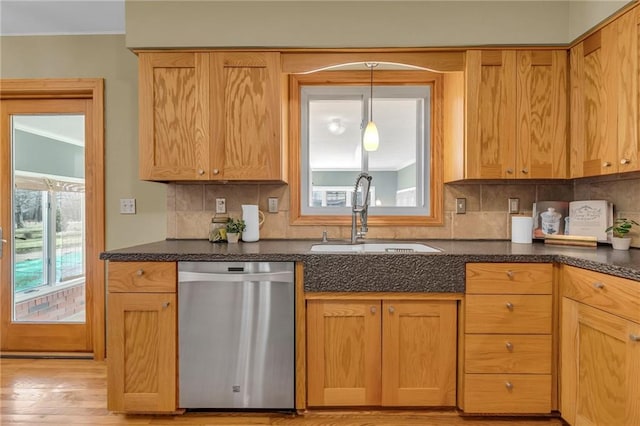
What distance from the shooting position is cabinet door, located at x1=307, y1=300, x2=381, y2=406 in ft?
6.46

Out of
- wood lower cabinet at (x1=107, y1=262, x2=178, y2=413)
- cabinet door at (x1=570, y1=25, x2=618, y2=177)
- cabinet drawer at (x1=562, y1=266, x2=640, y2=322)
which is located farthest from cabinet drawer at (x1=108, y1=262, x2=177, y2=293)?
cabinet door at (x1=570, y1=25, x2=618, y2=177)

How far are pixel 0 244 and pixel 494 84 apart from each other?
11.9ft

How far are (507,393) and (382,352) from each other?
2.18 feet

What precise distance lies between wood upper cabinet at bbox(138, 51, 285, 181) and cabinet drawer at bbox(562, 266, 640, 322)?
5.38 ft

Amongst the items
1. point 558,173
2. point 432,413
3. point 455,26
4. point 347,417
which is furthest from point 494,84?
point 347,417

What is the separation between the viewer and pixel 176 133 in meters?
2.28

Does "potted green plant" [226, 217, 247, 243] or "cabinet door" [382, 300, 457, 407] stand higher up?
"potted green plant" [226, 217, 247, 243]

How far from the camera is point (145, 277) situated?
196cm

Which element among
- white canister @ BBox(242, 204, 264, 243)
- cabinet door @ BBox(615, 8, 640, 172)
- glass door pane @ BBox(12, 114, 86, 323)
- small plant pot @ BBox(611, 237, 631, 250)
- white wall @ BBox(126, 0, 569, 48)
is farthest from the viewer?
glass door pane @ BBox(12, 114, 86, 323)

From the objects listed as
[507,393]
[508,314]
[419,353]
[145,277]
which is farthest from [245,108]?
[507,393]

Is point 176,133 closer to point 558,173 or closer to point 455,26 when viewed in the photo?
point 455,26

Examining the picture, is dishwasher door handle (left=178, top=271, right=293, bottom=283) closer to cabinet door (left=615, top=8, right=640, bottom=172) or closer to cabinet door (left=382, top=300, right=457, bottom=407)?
cabinet door (left=382, top=300, right=457, bottom=407)

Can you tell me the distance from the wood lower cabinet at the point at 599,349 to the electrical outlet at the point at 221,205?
6.71 feet

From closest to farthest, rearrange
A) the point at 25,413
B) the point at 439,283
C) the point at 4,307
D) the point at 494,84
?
the point at 439,283 < the point at 25,413 < the point at 494,84 < the point at 4,307
